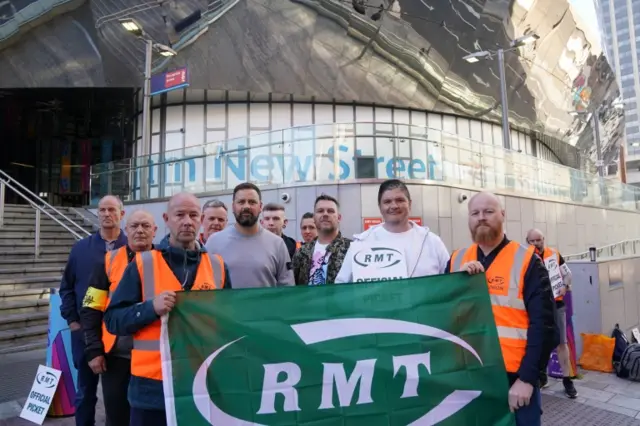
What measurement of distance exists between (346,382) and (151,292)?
1.21 metres

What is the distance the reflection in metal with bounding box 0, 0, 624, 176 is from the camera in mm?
21969

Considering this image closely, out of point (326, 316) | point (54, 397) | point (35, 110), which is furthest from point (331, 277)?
point (35, 110)

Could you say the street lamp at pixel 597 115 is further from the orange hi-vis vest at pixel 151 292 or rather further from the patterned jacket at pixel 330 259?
the orange hi-vis vest at pixel 151 292

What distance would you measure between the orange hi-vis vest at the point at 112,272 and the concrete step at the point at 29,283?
23.1 ft

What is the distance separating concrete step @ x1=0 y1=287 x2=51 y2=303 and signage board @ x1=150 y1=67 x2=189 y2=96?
24.7 ft

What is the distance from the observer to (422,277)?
289cm

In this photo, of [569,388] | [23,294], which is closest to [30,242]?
[23,294]

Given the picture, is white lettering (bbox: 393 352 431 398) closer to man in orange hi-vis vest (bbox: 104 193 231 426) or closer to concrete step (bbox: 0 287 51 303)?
man in orange hi-vis vest (bbox: 104 193 231 426)

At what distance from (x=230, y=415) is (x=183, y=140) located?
74.2ft

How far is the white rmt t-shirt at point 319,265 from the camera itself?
392 centimetres

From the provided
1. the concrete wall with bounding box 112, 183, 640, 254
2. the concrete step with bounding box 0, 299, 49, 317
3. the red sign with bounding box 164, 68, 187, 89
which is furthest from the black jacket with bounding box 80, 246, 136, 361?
the red sign with bounding box 164, 68, 187, 89

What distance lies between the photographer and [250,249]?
352cm

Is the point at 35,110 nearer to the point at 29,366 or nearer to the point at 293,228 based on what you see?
the point at 293,228

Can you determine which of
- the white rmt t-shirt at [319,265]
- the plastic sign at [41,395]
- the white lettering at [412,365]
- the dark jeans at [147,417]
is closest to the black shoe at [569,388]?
the white rmt t-shirt at [319,265]
